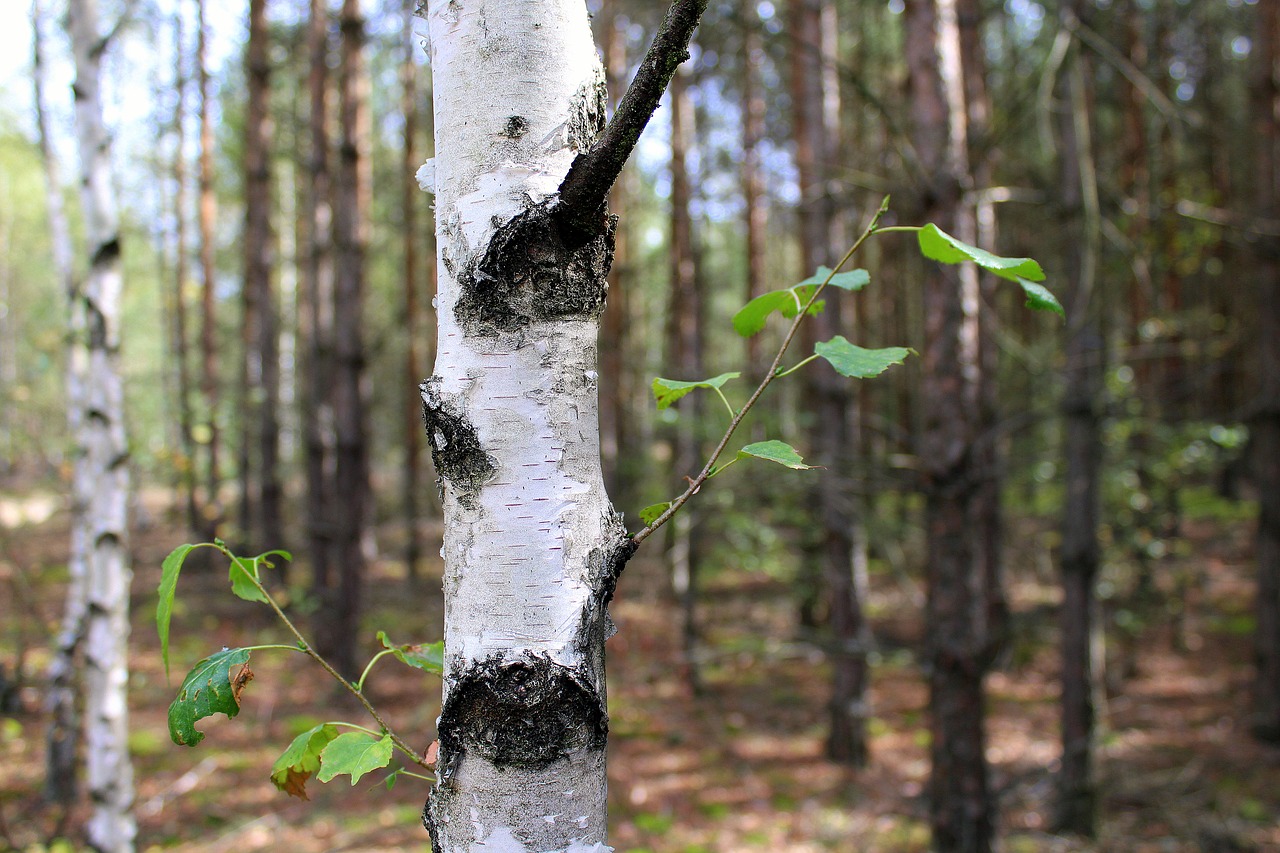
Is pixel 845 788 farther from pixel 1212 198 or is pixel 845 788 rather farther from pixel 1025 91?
pixel 1212 198

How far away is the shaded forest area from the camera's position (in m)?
3.58

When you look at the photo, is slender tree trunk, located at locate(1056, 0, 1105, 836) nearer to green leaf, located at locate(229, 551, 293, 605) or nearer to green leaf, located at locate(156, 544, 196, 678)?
green leaf, located at locate(229, 551, 293, 605)

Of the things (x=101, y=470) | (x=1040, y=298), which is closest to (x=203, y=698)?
(x=1040, y=298)

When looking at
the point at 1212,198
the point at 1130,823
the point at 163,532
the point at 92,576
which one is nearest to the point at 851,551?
the point at 1130,823

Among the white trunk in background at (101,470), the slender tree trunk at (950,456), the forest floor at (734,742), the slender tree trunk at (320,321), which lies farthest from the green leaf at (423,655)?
the slender tree trunk at (320,321)

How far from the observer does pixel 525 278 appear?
0.88m

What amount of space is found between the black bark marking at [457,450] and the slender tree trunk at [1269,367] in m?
6.76

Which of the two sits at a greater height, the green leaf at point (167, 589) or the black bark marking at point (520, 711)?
the green leaf at point (167, 589)

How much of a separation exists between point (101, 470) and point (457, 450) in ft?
8.20

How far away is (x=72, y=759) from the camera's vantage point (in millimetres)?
4797

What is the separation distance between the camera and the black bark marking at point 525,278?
867 millimetres

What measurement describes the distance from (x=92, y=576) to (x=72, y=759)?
2937 mm

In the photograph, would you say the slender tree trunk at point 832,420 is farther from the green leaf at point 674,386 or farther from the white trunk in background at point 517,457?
the white trunk in background at point 517,457

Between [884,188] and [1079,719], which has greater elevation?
[884,188]
